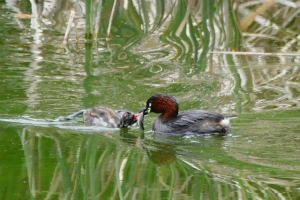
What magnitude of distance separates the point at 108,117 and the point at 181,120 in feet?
2.74

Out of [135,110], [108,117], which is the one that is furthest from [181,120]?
[135,110]

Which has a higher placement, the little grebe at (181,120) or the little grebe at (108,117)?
the little grebe at (181,120)

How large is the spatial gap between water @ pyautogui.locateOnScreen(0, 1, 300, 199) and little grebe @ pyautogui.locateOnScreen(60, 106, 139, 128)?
0.31 feet

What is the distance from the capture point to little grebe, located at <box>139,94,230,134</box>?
324 inches

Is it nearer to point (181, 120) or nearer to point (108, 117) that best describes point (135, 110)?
point (108, 117)

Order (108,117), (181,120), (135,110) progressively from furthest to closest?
(135,110) → (108,117) → (181,120)

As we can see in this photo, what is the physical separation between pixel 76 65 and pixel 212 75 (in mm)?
2024

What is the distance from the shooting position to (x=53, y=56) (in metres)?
11.6

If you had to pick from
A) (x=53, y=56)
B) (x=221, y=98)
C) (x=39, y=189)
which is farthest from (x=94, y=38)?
(x=39, y=189)

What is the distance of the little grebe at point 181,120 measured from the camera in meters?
8.23

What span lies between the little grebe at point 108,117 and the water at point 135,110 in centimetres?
9

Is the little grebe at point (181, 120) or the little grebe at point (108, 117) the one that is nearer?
the little grebe at point (181, 120)

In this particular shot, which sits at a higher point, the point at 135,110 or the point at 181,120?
the point at 181,120

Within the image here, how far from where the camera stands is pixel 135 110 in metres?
9.30
